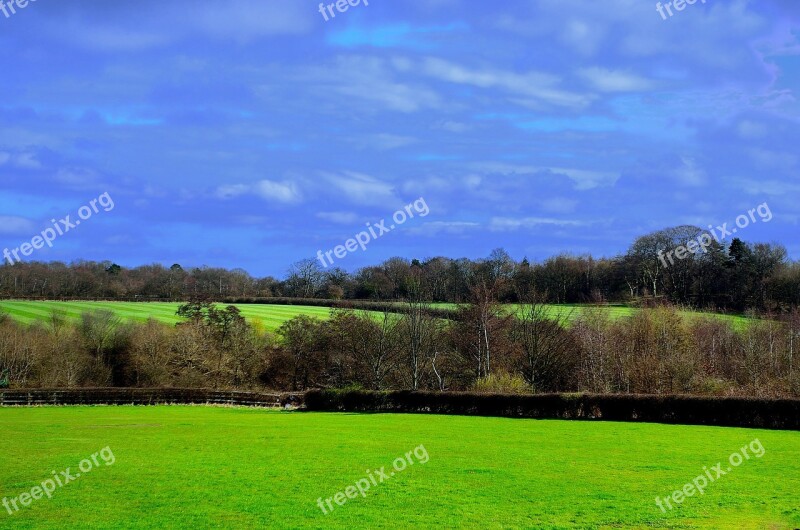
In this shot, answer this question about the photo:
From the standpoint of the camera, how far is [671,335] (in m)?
68.9

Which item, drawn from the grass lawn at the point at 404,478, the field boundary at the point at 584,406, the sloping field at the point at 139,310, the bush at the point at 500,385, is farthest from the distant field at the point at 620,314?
the grass lawn at the point at 404,478

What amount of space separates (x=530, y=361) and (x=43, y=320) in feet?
218

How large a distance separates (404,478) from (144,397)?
50089mm

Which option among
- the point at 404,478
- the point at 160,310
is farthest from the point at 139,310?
the point at 404,478

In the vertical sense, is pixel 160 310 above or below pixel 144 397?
above

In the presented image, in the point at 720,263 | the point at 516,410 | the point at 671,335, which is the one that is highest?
the point at 720,263

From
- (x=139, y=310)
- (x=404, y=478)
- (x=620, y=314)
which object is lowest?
(x=404, y=478)

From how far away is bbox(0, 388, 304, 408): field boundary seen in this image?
6172 cm

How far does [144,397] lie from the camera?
2547 inches

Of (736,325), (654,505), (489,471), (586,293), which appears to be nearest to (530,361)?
(736,325)

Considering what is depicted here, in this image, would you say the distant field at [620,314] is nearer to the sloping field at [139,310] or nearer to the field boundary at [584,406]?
the field boundary at [584,406]

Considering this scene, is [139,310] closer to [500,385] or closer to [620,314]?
[620,314]

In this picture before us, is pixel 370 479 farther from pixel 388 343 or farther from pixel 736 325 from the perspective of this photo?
pixel 736 325

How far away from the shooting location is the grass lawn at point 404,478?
1574 cm
